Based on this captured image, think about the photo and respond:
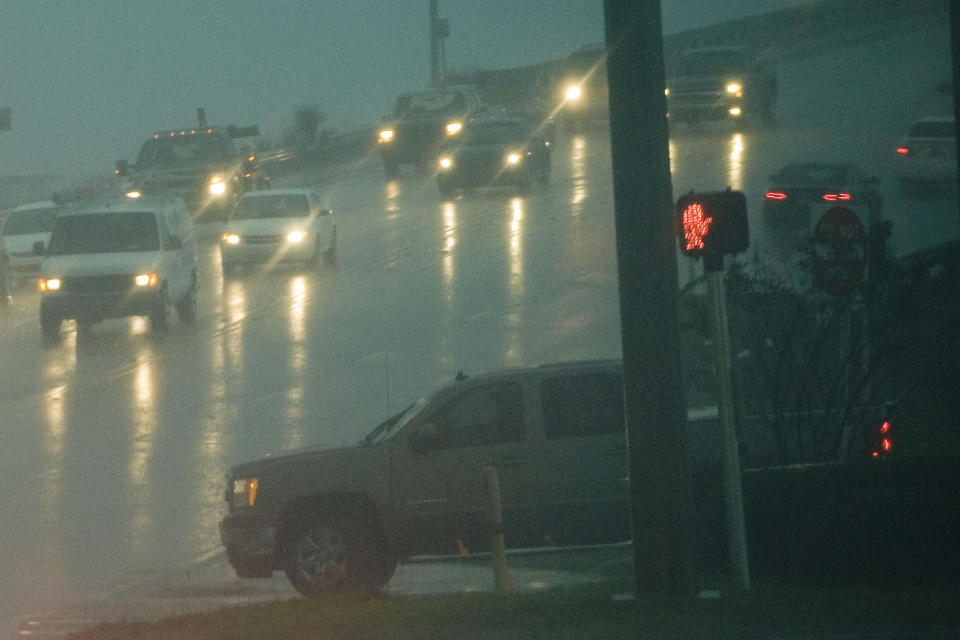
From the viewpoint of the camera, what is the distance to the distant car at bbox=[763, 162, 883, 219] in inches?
1000

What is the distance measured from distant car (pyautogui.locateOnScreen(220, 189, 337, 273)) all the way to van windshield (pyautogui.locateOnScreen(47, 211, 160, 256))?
214 inches

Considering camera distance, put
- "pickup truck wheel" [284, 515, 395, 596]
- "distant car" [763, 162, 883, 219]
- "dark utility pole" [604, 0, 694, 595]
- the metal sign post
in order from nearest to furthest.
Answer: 1. "dark utility pole" [604, 0, 694, 595]
2. the metal sign post
3. "pickup truck wheel" [284, 515, 395, 596]
4. "distant car" [763, 162, 883, 219]

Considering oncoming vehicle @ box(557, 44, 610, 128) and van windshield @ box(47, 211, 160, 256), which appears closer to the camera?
van windshield @ box(47, 211, 160, 256)

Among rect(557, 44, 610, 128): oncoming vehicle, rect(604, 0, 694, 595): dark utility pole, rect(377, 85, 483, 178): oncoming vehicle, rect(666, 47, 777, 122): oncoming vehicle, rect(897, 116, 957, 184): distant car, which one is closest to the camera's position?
rect(604, 0, 694, 595): dark utility pole

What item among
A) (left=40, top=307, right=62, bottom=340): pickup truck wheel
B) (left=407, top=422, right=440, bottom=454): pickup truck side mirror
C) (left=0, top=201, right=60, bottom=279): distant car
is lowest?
(left=407, top=422, right=440, bottom=454): pickup truck side mirror

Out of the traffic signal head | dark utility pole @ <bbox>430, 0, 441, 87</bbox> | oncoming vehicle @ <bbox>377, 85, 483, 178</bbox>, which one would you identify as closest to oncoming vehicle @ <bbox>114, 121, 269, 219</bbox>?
oncoming vehicle @ <bbox>377, 85, 483, 178</bbox>

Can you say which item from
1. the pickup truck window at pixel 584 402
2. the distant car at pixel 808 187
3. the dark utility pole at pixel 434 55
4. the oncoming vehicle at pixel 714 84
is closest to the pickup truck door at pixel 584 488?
the pickup truck window at pixel 584 402

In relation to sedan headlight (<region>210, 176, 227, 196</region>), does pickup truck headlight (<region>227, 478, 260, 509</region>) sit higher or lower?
lower

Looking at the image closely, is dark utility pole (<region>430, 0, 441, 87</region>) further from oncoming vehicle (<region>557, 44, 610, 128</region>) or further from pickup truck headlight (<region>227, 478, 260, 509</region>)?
pickup truck headlight (<region>227, 478, 260, 509</region>)

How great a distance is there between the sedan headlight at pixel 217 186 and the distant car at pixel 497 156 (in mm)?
5794

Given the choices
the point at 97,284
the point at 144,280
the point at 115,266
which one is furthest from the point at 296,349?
the point at 97,284

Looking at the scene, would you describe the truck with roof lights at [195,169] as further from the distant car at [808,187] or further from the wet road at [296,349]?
the distant car at [808,187]

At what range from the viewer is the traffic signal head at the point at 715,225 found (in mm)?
8180

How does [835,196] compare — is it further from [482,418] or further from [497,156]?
[482,418]
